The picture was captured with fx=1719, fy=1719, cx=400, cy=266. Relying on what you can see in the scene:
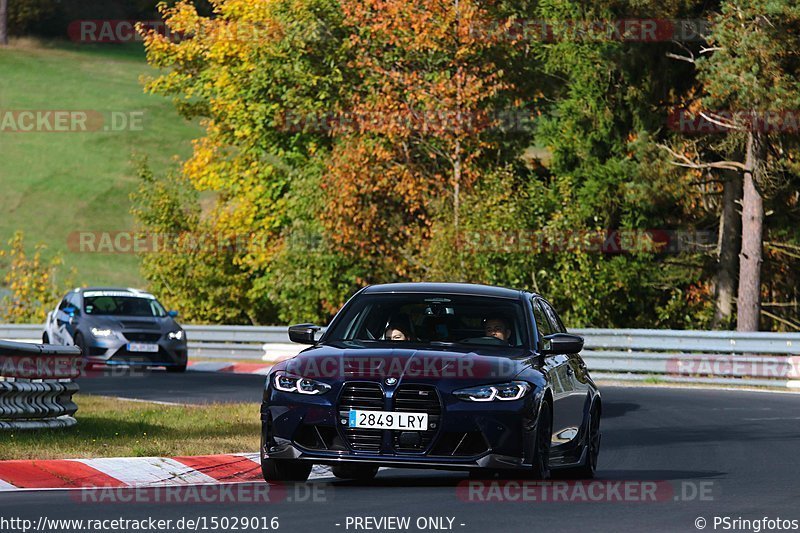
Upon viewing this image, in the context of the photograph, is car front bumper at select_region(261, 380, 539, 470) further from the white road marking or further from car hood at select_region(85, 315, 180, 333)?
car hood at select_region(85, 315, 180, 333)

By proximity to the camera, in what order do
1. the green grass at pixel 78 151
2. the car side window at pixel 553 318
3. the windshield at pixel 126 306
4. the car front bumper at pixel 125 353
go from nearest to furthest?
the car side window at pixel 553 318 < the car front bumper at pixel 125 353 < the windshield at pixel 126 306 < the green grass at pixel 78 151

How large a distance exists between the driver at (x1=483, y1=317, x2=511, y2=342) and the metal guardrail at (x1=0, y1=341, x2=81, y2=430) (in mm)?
4102

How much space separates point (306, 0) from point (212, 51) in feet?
19.1

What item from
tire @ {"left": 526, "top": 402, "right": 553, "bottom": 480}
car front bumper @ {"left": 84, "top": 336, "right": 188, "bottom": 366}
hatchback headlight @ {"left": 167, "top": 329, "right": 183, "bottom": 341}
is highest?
tire @ {"left": 526, "top": 402, "right": 553, "bottom": 480}

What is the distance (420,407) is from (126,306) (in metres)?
23.0

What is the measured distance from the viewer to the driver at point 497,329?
13.1 m

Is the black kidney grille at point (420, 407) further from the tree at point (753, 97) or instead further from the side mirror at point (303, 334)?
the tree at point (753, 97)

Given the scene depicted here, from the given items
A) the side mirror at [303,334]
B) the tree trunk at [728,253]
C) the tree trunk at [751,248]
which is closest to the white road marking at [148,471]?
the side mirror at [303,334]

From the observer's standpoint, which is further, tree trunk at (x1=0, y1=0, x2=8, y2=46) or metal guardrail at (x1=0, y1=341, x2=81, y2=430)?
tree trunk at (x1=0, y1=0, x2=8, y2=46)

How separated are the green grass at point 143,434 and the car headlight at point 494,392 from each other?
3.41 metres

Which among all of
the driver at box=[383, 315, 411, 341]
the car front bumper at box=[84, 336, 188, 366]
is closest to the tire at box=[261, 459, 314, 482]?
the driver at box=[383, 315, 411, 341]

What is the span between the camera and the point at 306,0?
1831 inches

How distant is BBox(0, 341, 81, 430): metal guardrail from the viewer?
48.1ft

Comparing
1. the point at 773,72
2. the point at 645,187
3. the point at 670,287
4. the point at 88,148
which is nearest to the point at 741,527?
the point at 773,72
